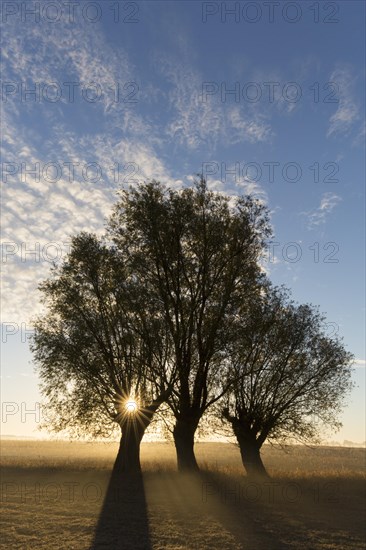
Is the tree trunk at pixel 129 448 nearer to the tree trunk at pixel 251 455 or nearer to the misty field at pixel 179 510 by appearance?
the misty field at pixel 179 510

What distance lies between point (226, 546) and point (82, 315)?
20004 mm

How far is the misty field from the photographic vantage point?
16281 millimetres

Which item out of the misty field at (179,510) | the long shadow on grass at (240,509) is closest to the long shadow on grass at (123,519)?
the misty field at (179,510)

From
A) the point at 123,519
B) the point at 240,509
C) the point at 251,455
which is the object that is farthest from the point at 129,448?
the point at 123,519

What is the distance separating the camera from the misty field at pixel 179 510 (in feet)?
53.4

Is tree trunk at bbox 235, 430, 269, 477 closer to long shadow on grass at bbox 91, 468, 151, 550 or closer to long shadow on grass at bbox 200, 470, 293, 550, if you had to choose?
long shadow on grass at bbox 200, 470, 293, 550

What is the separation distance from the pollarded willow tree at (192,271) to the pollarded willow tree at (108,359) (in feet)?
3.89

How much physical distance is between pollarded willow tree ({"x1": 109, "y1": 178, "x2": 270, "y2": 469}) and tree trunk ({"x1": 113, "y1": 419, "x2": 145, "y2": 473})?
2.70 m

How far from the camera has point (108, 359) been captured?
3209cm

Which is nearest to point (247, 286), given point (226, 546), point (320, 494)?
point (320, 494)

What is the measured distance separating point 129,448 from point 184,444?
12.3 feet

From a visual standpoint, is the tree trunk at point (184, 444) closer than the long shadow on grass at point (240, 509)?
No

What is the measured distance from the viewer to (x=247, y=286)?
34.6 metres

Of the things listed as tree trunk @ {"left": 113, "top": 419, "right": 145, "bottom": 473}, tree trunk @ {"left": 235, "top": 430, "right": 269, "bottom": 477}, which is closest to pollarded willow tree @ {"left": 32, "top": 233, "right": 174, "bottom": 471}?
tree trunk @ {"left": 113, "top": 419, "right": 145, "bottom": 473}
